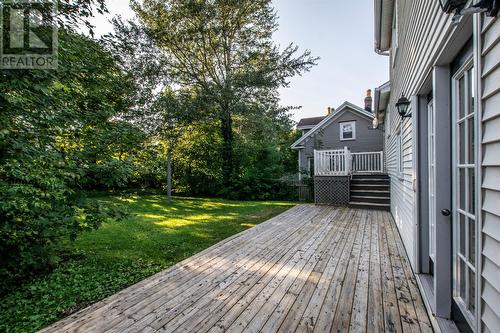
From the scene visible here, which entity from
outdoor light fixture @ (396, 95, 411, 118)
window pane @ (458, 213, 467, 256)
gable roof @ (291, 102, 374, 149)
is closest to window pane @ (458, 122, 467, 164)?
window pane @ (458, 213, 467, 256)

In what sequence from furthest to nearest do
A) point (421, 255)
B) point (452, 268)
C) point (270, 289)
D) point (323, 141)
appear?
point (323, 141) < point (421, 255) < point (270, 289) < point (452, 268)

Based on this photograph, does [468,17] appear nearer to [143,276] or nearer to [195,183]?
[143,276]

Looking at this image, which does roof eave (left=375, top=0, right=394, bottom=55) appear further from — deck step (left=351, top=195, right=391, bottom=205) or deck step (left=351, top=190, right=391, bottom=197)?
deck step (left=351, top=195, right=391, bottom=205)

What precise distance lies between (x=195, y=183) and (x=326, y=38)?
9.85m

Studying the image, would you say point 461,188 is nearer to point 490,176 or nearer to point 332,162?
point 490,176

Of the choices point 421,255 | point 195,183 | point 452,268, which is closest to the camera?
point 452,268

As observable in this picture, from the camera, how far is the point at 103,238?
4734mm

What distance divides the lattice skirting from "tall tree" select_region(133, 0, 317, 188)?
4604 mm

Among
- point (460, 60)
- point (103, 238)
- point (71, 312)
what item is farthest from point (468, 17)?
point (103, 238)

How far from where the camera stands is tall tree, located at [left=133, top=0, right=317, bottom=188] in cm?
1012

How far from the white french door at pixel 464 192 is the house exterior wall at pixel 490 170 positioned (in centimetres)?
47

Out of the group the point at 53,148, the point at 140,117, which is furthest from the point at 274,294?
the point at 140,117

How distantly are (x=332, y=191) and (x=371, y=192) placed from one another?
131 cm

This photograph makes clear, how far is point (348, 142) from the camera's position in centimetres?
1404
